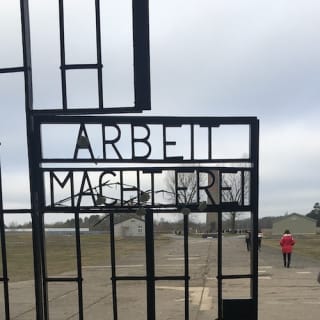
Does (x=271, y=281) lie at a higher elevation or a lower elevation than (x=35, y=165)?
lower

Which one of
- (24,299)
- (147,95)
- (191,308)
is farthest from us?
(24,299)

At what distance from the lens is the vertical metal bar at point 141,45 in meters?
5.01

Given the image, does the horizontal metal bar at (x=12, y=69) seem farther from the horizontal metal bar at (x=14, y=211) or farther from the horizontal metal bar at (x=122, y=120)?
the horizontal metal bar at (x=14, y=211)

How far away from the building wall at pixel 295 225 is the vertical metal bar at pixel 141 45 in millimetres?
77405

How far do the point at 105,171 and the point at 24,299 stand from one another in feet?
22.3

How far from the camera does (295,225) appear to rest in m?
81.4

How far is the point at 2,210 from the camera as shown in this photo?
210 inches

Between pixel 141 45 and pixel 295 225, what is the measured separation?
80133 millimetres

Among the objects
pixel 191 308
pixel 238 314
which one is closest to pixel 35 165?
pixel 238 314

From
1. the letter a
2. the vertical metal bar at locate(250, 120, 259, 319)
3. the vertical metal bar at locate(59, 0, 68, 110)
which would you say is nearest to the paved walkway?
the vertical metal bar at locate(250, 120, 259, 319)

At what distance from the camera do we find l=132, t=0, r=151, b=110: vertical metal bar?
5012mm

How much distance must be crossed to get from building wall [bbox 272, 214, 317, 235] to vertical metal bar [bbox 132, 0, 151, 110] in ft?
254

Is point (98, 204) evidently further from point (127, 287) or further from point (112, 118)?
point (127, 287)

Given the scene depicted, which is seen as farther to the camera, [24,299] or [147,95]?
[24,299]
